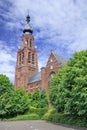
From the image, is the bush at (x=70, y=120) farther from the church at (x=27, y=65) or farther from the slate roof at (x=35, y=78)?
the slate roof at (x=35, y=78)

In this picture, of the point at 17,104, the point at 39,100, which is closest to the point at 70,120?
the point at 17,104

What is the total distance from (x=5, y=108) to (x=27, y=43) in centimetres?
4310

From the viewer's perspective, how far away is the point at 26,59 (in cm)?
8256

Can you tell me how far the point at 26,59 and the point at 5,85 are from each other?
3208 centimetres

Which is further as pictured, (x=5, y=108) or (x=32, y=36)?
(x=32, y=36)

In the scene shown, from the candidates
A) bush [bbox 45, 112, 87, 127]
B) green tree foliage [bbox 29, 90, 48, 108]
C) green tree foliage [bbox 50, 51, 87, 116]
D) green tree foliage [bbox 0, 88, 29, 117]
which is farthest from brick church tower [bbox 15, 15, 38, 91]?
green tree foliage [bbox 50, 51, 87, 116]

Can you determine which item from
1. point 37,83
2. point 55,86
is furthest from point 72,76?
point 37,83

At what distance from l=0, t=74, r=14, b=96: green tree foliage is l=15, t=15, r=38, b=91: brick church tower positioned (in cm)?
2738

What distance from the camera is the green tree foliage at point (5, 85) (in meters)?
50.7

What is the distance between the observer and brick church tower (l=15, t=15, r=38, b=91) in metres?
81.7

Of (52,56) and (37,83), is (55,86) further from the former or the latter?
(37,83)

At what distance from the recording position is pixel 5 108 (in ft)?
149

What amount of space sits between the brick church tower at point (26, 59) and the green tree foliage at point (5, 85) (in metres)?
27.4

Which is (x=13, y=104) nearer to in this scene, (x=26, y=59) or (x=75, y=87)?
(x=75, y=87)
